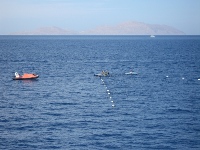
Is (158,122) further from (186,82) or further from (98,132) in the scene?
(186,82)

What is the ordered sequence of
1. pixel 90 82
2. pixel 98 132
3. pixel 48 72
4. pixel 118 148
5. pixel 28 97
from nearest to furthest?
pixel 118 148 < pixel 98 132 < pixel 28 97 < pixel 90 82 < pixel 48 72

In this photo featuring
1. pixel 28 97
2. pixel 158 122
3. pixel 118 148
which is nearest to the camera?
pixel 118 148

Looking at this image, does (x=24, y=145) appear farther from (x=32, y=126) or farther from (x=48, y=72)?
(x=48, y=72)

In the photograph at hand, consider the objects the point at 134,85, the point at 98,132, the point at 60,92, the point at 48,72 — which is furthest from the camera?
the point at 48,72

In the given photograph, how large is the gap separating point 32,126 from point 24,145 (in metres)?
7.94

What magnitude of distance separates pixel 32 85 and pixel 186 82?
36.3 meters

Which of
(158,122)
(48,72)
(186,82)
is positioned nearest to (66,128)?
(158,122)

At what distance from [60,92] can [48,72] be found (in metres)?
36.4

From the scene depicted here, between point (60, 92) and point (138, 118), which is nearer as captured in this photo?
point (138, 118)

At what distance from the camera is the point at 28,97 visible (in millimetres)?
74438

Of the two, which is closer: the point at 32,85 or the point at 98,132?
the point at 98,132

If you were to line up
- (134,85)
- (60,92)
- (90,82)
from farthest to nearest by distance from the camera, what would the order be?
(90,82)
(134,85)
(60,92)

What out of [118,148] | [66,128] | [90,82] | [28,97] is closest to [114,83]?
[90,82]

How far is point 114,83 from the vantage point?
305 ft
